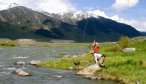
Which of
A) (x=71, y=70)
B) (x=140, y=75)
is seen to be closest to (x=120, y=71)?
(x=140, y=75)

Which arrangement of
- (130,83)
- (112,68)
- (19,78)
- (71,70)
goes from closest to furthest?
(130,83)
(19,78)
(112,68)
(71,70)

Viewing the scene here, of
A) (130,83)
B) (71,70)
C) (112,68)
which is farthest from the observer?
(71,70)

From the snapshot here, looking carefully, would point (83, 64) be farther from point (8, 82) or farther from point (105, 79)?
point (8, 82)

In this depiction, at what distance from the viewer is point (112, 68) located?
1975 inches

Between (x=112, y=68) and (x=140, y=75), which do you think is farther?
(x=112, y=68)

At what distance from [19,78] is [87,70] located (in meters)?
11.1

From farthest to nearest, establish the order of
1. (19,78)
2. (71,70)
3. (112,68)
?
(71,70) < (112,68) < (19,78)

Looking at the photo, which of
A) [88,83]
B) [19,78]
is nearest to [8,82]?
[19,78]

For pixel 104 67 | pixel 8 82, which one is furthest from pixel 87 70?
pixel 8 82

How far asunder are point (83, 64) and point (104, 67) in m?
8.93

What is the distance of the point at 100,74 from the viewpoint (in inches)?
1913

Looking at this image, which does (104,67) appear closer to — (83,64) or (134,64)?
(134,64)

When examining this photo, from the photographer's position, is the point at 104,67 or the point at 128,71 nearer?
the point at 128,71

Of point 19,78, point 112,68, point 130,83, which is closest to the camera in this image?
point 130,83
